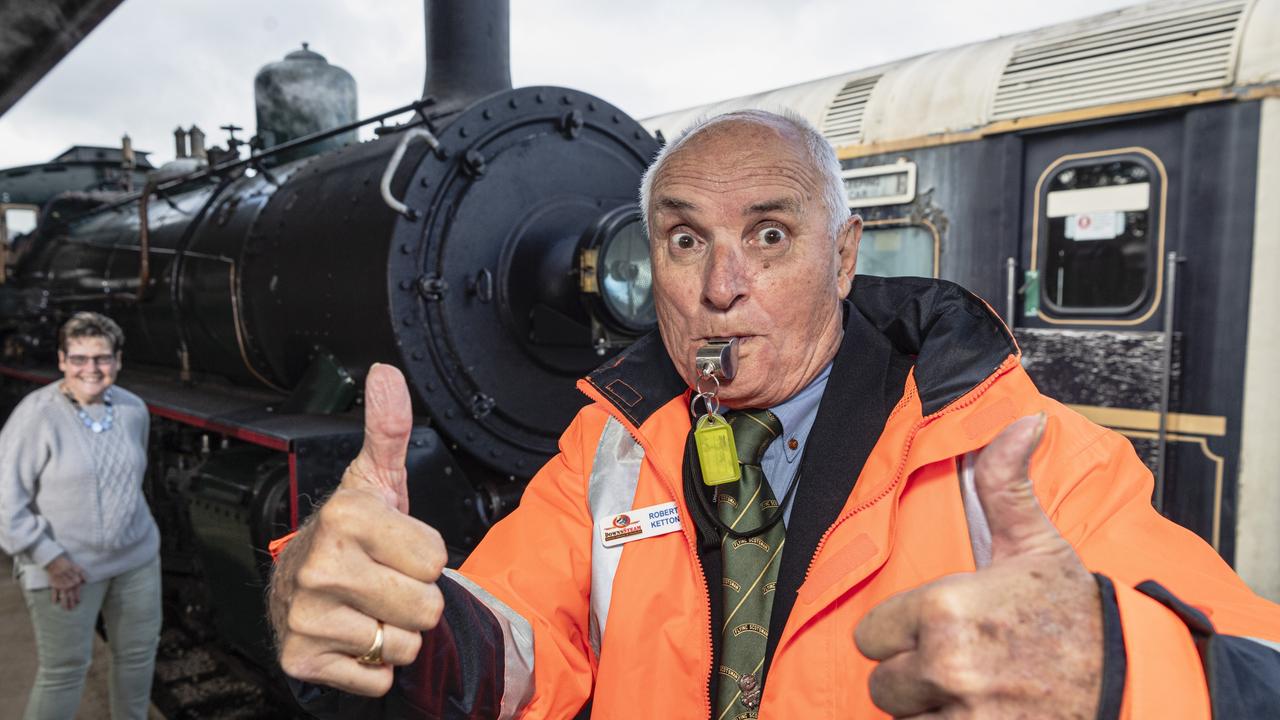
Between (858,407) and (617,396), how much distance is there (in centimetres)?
42

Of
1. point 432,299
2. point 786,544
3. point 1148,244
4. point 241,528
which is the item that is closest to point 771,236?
point 786,544

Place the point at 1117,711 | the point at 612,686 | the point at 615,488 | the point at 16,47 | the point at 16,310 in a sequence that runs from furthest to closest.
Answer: the point at 16,310
the point at 16,47
the point at 615,488
the point at 612,686
the point at 1117,711

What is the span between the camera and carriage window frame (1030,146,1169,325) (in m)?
3.17

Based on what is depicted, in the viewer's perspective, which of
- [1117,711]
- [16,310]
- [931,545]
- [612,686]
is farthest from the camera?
[16,310]

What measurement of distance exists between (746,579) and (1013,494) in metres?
0.64

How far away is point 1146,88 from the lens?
3152 millimetres

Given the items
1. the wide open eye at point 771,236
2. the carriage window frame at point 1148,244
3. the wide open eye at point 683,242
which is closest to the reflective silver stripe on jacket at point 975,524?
the wide open eye at point 771,236

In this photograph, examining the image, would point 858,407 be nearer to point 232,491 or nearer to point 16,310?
point 232,491

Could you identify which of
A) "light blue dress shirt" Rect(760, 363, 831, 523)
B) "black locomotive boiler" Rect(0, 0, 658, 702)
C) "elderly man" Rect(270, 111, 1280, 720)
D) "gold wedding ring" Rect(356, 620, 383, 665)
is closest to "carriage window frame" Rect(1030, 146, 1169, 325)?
"black locomotive boiler" Rect(0, 0, 658, 702)

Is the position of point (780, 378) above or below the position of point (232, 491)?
above

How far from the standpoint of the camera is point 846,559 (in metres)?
1.15

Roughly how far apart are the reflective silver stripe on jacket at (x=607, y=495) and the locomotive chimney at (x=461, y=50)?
232 centimetres

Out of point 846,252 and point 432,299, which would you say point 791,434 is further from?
point 432,299

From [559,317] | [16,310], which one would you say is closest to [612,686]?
[559,317]
